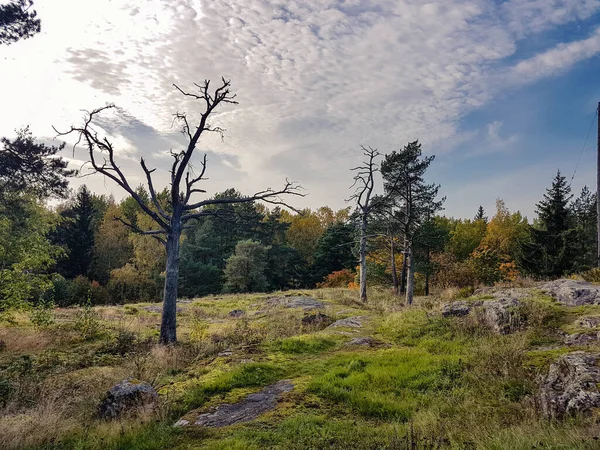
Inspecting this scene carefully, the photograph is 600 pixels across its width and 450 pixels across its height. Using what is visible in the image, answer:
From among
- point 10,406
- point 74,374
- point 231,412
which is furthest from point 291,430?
point 74,374

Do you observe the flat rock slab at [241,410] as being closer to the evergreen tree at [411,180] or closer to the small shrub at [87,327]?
the small shrub at [87,327]

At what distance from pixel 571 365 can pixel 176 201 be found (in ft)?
39.8

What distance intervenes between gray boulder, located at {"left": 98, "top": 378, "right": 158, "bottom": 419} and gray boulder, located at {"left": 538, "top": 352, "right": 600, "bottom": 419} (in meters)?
5.72

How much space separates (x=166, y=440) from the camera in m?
4.61

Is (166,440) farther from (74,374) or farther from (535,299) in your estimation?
(535,299)

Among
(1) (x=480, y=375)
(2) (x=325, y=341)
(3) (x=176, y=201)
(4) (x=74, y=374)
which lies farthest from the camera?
(3) (x=176, y=201)

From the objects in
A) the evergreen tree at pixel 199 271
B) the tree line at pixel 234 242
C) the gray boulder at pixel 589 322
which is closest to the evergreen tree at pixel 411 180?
the tree line at pixel 234 242

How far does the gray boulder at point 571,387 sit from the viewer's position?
4.32m

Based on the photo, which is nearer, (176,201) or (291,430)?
(291,430)

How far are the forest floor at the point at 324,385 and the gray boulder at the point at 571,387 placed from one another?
24 cm

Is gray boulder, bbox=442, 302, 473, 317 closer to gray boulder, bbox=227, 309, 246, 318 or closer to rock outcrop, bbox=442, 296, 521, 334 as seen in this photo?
rock outcrop, bbox=442, 296, 521, 334

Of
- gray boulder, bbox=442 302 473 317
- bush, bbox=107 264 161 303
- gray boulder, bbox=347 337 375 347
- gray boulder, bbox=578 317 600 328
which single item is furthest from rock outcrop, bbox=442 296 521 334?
bush, bbox=107 264 161 303

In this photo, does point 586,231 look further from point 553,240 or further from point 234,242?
point 234,242

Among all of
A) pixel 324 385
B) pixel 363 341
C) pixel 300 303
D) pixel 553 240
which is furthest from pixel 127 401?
pixel 553 240
